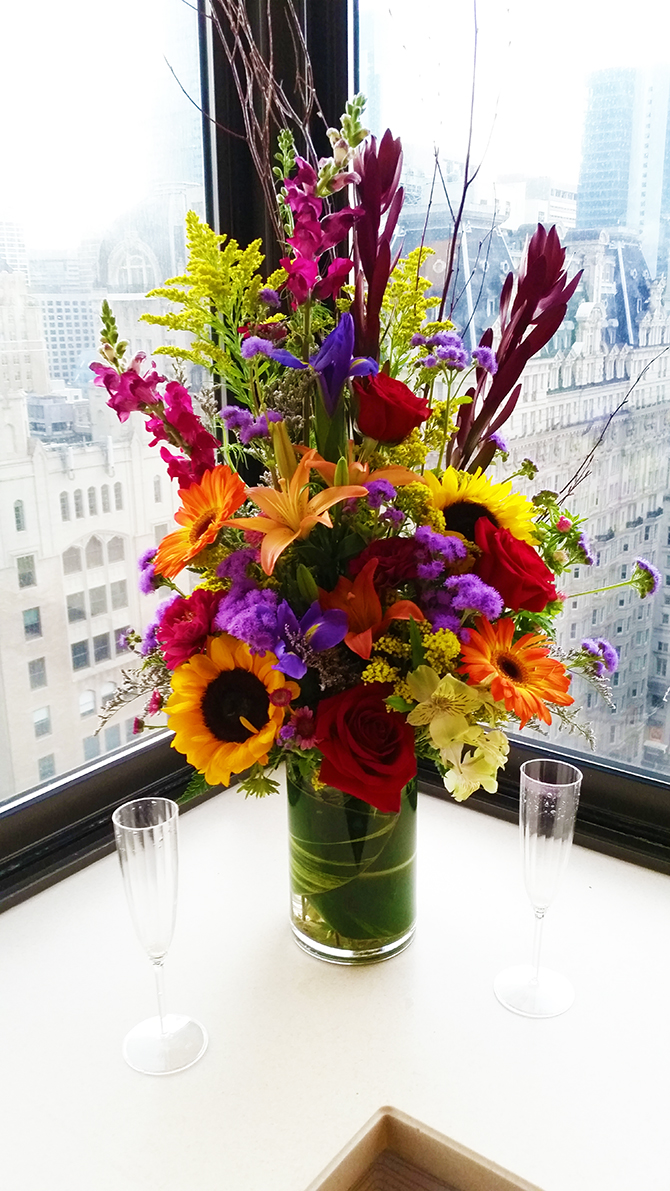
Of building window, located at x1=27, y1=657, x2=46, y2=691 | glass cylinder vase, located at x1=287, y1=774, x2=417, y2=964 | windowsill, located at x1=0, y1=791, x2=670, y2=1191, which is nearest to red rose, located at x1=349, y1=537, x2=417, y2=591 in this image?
glass cylinder vase, located at x1=287, y1=774, x2=417, y2=964

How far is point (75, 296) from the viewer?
117cm

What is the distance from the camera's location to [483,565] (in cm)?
82

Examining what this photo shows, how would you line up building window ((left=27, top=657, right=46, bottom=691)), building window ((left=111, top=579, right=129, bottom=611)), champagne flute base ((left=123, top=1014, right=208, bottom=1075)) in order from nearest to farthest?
champagne flute base ((left=123, top=1014, right=208, bottom=1075)), building window ((left=27, top=657, right=46, bottom=691)), building window ((left=111, top=579, right=129, bottom=611))

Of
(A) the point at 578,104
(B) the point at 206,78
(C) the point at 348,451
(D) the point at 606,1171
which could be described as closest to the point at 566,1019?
(D) the point at 606,1171

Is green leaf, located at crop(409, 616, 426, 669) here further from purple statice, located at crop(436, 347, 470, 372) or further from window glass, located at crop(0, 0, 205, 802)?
window glass, located at crop(0, 0, 205, 802)

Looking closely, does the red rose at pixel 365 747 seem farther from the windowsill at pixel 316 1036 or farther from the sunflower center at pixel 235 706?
the windowsill at pixel 316 1036

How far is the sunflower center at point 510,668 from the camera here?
810 mm

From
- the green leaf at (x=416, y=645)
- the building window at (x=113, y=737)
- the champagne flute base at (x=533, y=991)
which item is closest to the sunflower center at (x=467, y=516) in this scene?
the green leaf at (x=416, y=645)

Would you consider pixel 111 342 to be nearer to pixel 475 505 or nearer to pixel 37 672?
pixel 475 505

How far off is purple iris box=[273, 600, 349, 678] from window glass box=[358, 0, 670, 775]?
405mm

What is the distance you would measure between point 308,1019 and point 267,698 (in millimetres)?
344

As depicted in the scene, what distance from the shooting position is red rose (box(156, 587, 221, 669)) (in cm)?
82

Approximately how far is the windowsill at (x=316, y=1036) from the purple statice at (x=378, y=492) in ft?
1.66

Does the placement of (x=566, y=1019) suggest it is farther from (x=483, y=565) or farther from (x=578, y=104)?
(x=578, y=104)
